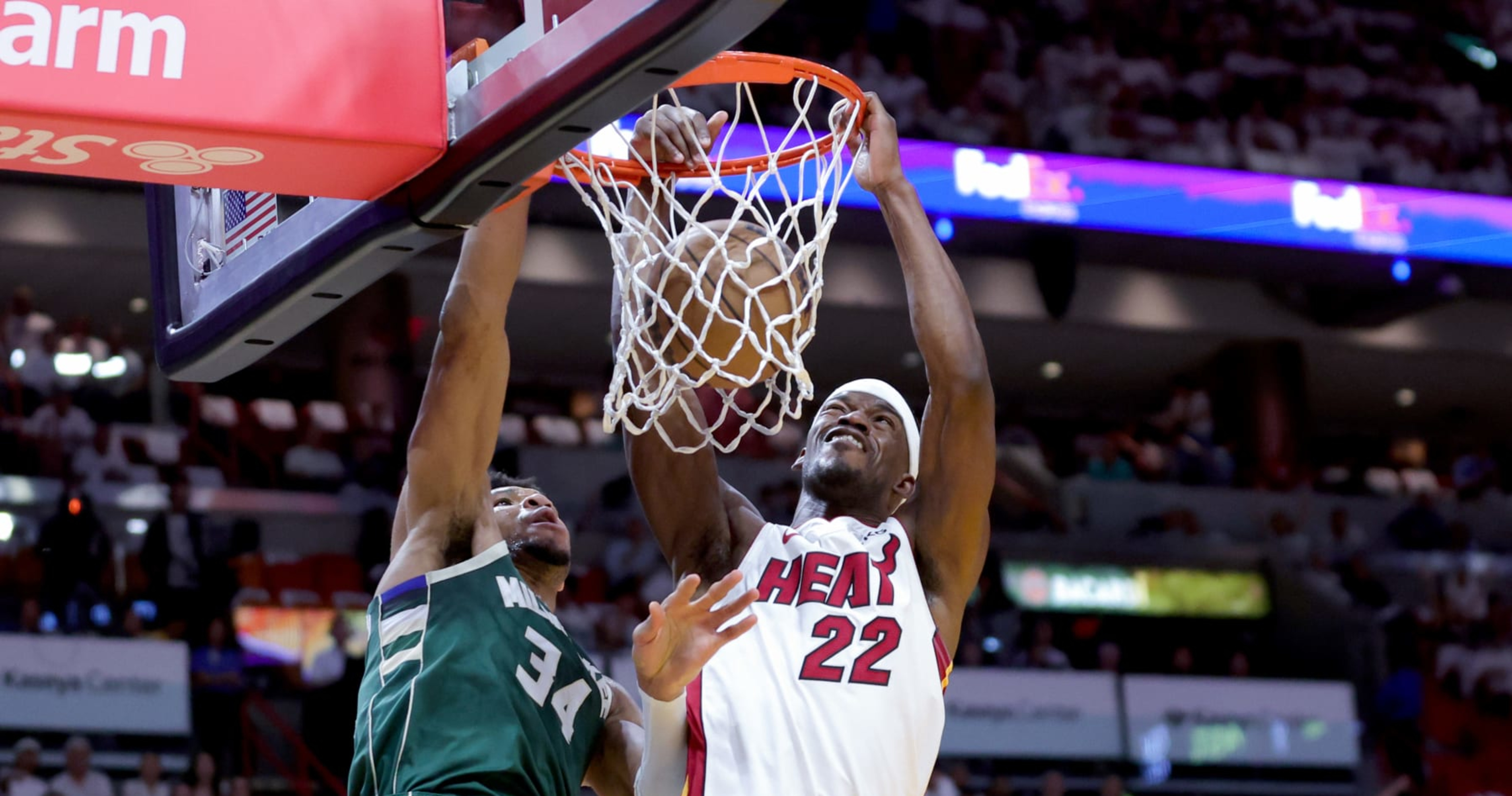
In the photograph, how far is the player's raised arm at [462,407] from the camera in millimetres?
→ 3838

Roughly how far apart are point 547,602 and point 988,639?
9.60m

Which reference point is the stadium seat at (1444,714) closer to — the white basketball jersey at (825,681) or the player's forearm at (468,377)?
the white basketball jersey at (825,681)

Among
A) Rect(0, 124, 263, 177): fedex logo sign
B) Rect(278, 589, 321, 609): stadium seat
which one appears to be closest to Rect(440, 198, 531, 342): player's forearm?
Rect(0, 124, 263, 177): fedex logo sign

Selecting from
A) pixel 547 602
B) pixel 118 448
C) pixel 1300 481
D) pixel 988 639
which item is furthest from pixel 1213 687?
pixel 547 602

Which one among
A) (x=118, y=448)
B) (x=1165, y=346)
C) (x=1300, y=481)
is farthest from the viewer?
(x=1165, y=346)

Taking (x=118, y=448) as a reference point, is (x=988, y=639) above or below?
below

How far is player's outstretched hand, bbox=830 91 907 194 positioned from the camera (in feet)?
13.6

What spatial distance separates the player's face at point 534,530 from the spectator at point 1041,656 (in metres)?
9.37

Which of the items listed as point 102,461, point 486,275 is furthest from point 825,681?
point 102,461

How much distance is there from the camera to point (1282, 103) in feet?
54.2

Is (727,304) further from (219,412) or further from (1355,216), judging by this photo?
(1355,216)

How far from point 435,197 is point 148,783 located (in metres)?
8.29

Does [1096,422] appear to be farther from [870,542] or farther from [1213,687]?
[870,542]

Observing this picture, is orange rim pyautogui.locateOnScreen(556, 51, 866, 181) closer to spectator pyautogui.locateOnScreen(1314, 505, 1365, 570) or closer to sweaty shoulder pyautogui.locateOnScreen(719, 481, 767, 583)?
sweaty shoulder pyautogui.locateOnScreen(719, 481, 767, 583)
